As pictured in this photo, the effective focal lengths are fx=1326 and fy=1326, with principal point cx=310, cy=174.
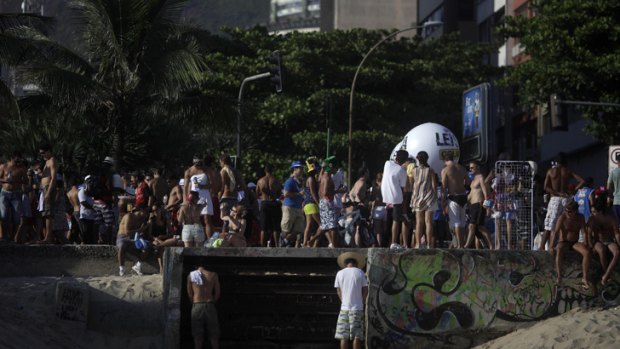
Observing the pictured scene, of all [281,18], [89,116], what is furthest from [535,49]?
[281,18]

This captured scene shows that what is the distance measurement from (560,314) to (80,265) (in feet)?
27.6

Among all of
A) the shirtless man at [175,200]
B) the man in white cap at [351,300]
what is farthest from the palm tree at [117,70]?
the man in white cap at [351,300]

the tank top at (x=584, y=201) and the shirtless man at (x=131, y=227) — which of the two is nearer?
the tank top at (x=584, y=201)

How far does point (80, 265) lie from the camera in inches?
925

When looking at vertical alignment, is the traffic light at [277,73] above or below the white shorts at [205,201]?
above

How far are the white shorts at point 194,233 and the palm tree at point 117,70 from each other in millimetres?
5667

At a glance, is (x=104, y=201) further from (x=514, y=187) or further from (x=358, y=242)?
(x=514, y=187)

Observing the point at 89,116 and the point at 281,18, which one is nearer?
the point at 89,116

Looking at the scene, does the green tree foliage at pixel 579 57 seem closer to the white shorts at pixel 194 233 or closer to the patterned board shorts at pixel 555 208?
the patterned board shorts at pixel 555 208

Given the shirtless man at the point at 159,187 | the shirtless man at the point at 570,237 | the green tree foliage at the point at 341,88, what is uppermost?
the green tree foliage at the point at 341,88

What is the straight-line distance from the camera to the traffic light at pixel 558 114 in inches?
1221

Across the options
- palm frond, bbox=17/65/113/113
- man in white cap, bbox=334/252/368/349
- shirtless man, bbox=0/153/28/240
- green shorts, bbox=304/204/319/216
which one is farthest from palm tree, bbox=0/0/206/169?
man in white cap, bbox=334/252/368/349

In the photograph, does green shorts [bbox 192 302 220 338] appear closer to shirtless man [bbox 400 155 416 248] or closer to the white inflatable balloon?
shirtless man [bbox 400 155 416 248]

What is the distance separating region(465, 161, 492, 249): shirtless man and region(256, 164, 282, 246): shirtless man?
11.6ft
